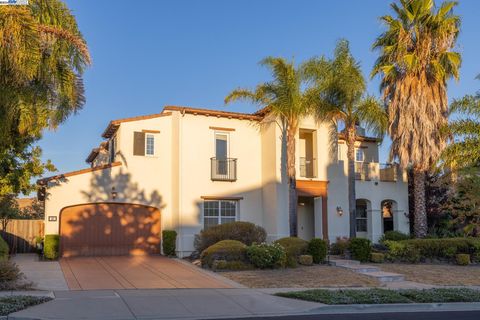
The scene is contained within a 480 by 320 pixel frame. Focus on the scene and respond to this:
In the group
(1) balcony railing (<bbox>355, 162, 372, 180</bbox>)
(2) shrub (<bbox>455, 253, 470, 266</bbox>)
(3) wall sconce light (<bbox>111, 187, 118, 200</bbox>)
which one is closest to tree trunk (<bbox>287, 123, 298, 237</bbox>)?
(1) balcony railing (<bbox>355, 162, 372, 180</bbox>)

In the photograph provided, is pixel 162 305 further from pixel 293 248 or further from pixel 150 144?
pixel 150 144

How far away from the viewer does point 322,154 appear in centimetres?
2427

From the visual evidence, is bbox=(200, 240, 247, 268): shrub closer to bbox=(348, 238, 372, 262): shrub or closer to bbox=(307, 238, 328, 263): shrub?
bbox=(307, 238, 328, 263): shrub

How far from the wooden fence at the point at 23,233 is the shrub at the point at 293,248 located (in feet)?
36.4

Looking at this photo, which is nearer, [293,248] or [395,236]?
[293,248]

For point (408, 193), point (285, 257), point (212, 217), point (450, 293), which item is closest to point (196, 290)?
point (285, 257)

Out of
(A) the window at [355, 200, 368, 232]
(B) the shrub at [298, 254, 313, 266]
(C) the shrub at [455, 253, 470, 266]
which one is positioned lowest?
(C) the shrub at [455, 253, 470, 266]

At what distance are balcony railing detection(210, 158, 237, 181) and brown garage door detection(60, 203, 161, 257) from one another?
310cm

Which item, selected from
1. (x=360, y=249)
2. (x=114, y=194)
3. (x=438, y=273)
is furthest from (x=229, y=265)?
(x=438, y=273)

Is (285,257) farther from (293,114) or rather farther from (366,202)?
(366,202)

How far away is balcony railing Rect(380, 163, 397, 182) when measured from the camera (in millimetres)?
26969

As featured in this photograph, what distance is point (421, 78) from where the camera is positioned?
78.9 ft

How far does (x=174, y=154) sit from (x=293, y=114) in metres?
5.57

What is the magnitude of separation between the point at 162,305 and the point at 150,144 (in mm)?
12314
